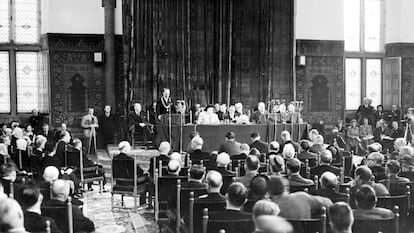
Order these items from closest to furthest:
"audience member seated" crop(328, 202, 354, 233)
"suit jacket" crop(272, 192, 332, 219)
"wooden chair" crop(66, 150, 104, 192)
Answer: "audience member seated" crop(328, 202, 354, 233) → "suit jacket" crop(272, 192, 332, 219) → "wooden chair" crop(66, 150, 104, 192)

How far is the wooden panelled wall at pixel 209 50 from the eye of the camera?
Result: 638 inches

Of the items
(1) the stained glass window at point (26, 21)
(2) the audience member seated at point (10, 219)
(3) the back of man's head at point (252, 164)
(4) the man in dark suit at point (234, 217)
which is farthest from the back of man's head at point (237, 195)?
(1) the stained glass window at point (26, 21)

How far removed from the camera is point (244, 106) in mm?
17250

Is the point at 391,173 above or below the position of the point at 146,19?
below

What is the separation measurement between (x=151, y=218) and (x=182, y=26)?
941 cm

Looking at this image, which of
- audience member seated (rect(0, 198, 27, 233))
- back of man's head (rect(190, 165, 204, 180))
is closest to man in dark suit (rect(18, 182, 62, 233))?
audience member seated (rect(0, 198, 27, 233))

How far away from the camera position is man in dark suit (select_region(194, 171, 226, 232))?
5.32 m

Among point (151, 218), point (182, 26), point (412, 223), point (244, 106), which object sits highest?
point (182, 26)

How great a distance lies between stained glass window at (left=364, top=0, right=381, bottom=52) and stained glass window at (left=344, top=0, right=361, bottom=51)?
307mm

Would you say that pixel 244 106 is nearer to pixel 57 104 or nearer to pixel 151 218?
pixel 57 104

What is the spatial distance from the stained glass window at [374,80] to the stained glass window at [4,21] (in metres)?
11.9

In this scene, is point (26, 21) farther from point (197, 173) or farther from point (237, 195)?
point (237, 195)

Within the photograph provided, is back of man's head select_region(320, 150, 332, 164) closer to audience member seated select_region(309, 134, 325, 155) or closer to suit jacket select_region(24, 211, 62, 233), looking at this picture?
audience member seated select_region(309, 134, 325, 155)

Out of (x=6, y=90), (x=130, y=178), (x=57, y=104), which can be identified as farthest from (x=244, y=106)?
(x=130, y=178)
